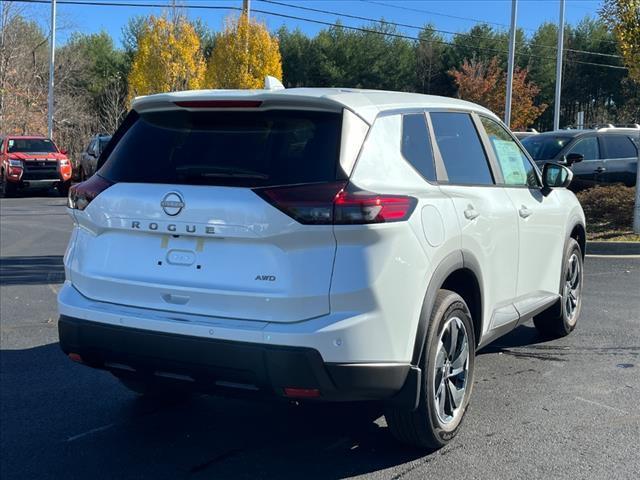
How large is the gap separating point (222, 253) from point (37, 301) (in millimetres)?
5011

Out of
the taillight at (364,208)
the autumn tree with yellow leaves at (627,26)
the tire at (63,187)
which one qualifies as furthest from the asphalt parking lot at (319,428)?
the tire at (63,187)

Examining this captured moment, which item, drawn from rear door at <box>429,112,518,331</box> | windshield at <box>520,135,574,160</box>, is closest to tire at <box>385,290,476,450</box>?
rear door at <box>429,112,518,331</box>

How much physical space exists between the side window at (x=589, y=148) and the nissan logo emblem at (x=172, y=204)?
13.0 meters

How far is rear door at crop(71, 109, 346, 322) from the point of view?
3.36 m

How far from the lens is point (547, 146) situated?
49.7 ft

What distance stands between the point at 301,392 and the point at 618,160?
13.5 meters

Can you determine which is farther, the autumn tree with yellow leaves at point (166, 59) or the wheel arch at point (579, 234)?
the autumn tree with yellow leaves at point (166, 59)

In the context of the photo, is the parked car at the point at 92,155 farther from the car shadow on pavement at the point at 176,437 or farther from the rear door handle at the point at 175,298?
the rear door handle at the point at 175,298

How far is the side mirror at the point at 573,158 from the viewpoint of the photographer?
13844 millimetres

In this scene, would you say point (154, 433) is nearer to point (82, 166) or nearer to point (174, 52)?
point (82, 166)

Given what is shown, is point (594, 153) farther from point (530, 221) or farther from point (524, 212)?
point (524, 212)

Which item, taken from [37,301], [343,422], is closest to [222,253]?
[343,422]

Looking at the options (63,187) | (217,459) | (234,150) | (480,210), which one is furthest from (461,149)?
(63,187)

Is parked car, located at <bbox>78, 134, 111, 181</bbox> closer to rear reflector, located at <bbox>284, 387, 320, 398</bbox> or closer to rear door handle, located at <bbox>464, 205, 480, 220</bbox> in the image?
rear door handle, located at <bbox>464, 205, 480, 220</bbox>
